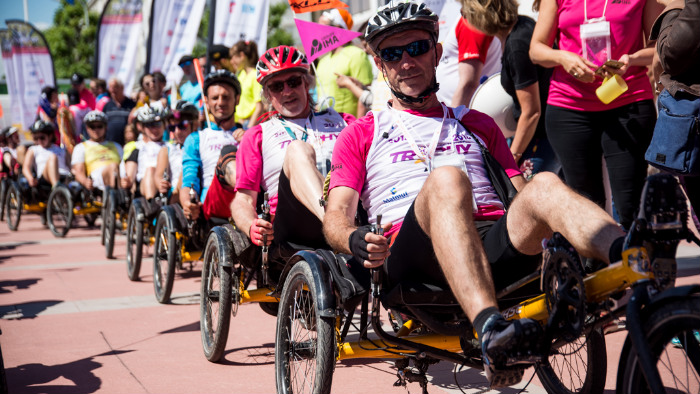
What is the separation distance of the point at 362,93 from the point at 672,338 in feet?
18.0

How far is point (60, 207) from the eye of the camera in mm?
13117

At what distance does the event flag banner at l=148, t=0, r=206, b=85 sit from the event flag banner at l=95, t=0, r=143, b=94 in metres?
4.21

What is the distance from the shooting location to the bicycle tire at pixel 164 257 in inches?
266

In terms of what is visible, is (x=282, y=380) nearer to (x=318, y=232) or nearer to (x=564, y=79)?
A: (x=318, y=232)

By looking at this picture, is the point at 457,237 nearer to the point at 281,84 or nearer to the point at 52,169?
the point at 281,84

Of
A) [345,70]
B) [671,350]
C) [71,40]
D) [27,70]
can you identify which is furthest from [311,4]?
[71,40]

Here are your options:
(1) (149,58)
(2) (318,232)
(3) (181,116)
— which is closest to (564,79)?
(2) (318,232)

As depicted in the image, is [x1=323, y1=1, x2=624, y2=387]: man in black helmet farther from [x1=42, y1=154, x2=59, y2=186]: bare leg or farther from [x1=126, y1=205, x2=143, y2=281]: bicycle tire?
[x1=42, y1=154, x2=59, y2=186]: bare leg

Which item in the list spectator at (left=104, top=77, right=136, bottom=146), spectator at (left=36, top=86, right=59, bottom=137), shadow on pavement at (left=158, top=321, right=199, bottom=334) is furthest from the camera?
spectator at (left=36, top=86, right=59, bottom=137)

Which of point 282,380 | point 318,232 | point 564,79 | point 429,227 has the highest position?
point 564,79

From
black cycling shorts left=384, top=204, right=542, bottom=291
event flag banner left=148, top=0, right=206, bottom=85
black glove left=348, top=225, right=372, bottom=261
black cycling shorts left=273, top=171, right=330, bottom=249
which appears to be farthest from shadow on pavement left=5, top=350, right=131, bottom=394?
event flag banner left=148, top=0, right=206, bottom=85

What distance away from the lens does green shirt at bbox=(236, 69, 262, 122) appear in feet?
30.5

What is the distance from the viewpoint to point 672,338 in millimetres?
2260

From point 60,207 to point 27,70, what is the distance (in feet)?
31.3
